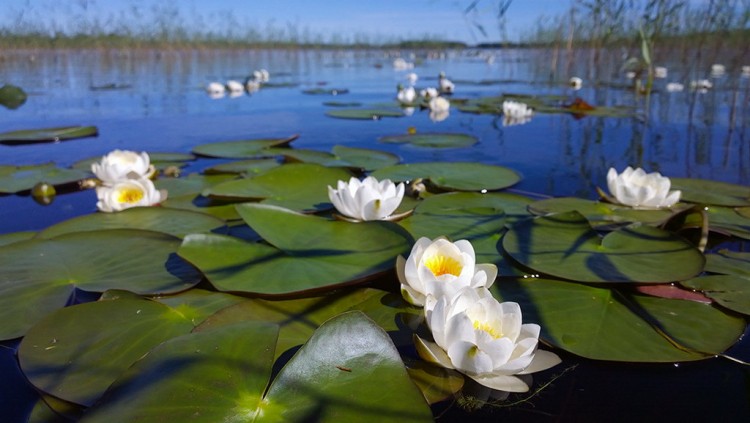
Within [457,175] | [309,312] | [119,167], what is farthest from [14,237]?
[457,175]

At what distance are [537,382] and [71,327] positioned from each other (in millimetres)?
875

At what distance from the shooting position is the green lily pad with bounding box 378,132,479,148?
2.81 meters

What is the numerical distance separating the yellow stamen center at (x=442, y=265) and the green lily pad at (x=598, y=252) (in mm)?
287

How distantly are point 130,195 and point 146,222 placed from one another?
0.22 m

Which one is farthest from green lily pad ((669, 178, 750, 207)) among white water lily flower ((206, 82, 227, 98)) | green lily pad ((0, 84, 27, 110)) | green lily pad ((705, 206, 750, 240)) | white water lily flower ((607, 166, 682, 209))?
green lily pad ((0, 84, 27, 110))

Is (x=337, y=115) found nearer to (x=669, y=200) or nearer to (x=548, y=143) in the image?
(x=548, y=143)

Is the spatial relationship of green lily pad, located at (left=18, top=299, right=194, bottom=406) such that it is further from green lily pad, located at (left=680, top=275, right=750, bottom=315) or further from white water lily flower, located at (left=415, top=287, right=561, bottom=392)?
green lily pad, located at (left=680, top=275, right=750, bottom=315)

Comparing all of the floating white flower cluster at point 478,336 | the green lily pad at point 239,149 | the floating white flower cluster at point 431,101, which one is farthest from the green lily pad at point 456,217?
the floating white flower cluster at point 431,101

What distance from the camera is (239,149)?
2641mm

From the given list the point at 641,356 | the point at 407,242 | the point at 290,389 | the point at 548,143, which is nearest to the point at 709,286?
the point at 641,356

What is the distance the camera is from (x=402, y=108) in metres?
4.60

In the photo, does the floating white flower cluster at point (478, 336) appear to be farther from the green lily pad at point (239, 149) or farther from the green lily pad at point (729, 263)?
the green lily pad at point (239, 149)

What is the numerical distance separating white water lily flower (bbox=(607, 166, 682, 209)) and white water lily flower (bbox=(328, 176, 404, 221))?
30.2 inches

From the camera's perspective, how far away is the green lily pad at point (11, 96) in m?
4.82
